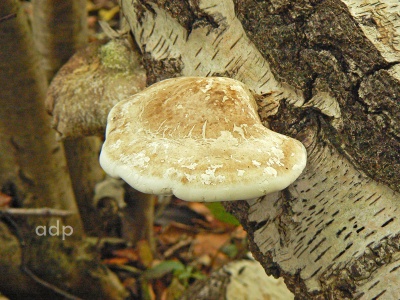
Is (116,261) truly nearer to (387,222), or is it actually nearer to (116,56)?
(116,56)

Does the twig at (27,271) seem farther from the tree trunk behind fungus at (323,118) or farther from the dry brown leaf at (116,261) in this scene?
the tree trunk behind fungus at (323,118)

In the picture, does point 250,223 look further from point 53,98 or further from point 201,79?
point 53,98

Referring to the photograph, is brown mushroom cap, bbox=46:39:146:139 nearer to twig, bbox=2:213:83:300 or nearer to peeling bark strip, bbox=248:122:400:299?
peeling bark strip, bbox=248:122:400:299

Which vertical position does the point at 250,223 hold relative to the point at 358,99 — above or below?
below

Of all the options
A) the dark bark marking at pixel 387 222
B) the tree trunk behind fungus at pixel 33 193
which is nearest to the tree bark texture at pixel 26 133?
the tree trunk behind fungus at pixel 33 193

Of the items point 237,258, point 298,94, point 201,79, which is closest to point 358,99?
point 298,94
